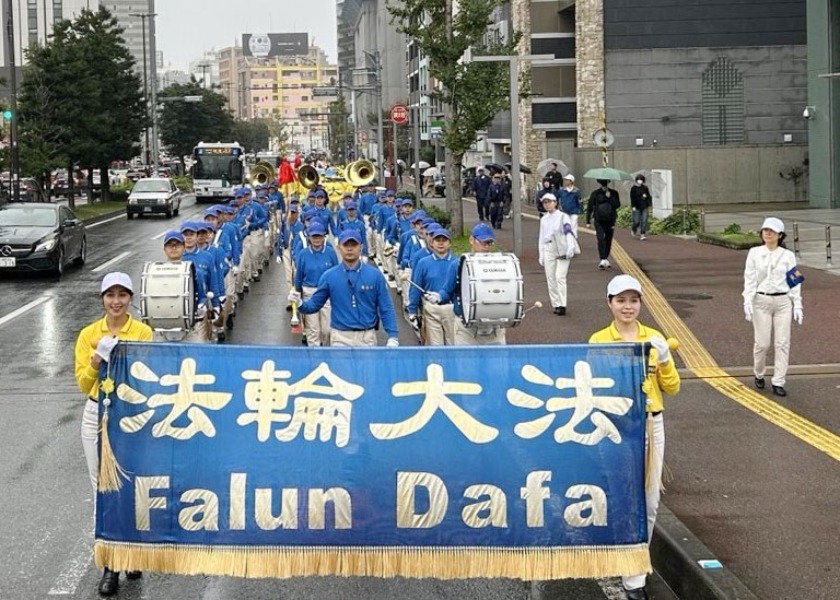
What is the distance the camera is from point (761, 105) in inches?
1941

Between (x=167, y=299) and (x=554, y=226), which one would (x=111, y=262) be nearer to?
(x=554, y=226)

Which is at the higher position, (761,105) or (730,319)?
(761,105)

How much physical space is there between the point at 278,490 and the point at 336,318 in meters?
4.42

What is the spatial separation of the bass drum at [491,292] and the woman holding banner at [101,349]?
3835 mm

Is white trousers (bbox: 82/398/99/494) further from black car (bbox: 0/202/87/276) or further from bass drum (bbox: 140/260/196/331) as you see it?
black car (bbox: 0/202/87/276)

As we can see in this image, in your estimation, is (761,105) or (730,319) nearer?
(730,319)

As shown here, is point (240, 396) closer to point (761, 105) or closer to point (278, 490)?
point (278, 490)

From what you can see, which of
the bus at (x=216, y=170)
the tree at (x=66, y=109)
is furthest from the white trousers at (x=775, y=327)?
the bus at (x=216, y=170)

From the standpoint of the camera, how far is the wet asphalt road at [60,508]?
710 centimetres

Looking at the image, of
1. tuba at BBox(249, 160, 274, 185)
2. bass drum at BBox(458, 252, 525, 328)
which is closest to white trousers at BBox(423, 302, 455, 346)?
bass drum at BBox(458, 252, 525, 328)

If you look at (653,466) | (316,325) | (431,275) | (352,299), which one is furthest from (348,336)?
(653,466)

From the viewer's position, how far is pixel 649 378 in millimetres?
6707

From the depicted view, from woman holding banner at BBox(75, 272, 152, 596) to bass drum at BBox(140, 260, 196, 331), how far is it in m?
4.27

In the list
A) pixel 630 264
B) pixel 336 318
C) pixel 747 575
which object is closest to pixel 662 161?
pixel 630 264
